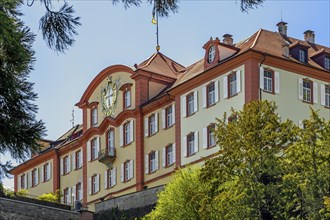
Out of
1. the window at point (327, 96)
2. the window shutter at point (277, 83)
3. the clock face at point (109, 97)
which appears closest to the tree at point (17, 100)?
the window shutter at point (277, 83)

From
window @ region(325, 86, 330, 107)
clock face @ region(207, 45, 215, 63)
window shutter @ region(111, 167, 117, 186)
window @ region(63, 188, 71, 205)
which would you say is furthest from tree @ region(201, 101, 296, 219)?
window @ region(63, 188, 71, 205)

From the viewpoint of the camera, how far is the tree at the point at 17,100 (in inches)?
448

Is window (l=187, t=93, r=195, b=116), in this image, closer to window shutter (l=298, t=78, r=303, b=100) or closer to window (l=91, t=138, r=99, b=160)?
window shutter (l=298, t=78, r=303, b=100)

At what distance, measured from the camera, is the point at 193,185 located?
148 feet

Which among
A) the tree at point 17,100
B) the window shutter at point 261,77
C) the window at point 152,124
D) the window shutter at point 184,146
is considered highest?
the window shutter at point 261,77

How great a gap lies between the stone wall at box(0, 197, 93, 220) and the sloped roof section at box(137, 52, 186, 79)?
11.3m

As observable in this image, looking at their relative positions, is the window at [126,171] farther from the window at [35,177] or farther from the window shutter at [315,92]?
the window at [35,177]

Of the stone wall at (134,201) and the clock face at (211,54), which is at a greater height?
the clock face at (211,54)

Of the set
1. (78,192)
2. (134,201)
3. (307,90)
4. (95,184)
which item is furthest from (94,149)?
(307,90)

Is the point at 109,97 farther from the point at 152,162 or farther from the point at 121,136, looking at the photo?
the point at 152,162

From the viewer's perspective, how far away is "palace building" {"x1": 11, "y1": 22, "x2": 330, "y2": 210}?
56.0 m

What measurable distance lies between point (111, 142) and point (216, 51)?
46.0 ft

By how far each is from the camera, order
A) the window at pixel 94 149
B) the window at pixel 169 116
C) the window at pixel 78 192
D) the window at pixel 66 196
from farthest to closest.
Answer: the window at pixel 66 196, the window at pixel 78 192, the window at pixel 94 149, the window at pixel 169 116

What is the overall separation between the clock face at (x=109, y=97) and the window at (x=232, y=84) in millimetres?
13960
